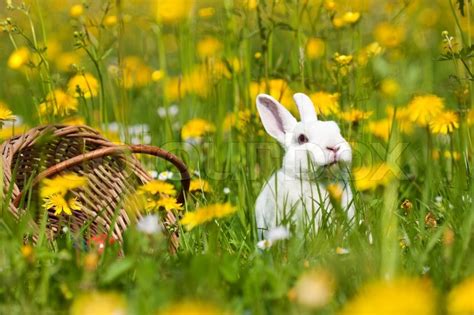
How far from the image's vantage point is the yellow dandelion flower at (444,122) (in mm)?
3047

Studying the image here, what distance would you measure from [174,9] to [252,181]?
1035 millimetres

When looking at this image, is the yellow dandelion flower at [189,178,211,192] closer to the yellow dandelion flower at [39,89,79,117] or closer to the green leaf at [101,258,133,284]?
the yellow dandelion flower at [39,89,79,117]

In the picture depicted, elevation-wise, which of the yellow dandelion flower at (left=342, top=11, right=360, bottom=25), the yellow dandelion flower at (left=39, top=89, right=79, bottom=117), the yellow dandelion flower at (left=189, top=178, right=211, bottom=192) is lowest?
the yellow dandelion flower at (left=189, top=178, right=211, bottom=192)

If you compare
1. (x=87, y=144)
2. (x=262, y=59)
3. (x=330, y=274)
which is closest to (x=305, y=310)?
(x=330, y=274)

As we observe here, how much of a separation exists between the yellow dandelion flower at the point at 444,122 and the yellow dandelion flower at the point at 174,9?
1215 mm

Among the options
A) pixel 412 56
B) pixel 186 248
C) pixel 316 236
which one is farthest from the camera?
pixel 412 56

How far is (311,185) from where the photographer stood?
2.64 m

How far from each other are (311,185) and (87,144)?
0.75m

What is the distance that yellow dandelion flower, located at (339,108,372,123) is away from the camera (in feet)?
10.3

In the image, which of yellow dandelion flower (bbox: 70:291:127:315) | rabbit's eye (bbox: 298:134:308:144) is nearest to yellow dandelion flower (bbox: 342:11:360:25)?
rabbit's eye (bbox: 298:134:308:144)

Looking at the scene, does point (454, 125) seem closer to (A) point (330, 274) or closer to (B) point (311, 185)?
(B) point (311, 185)

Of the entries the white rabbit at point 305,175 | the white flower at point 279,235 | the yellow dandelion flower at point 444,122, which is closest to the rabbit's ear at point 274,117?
Answer: the white rabbit at point 305,175

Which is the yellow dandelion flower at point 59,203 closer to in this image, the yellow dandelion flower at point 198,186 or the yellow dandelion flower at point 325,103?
the yellow dandelion flower at point 198,186

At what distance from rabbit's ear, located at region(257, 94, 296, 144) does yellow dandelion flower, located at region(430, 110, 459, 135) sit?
0.53m
